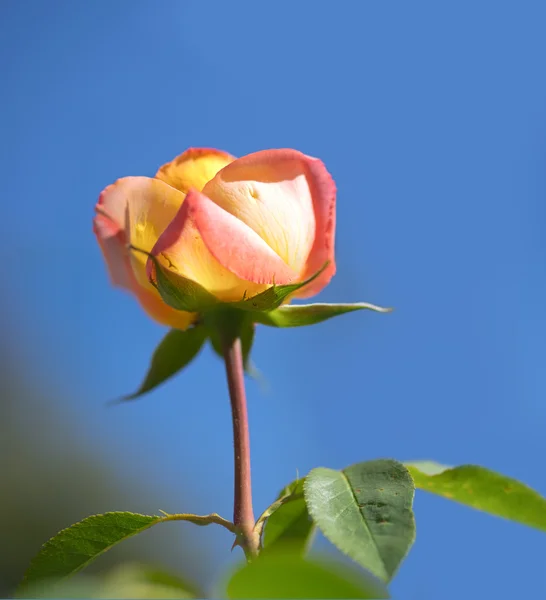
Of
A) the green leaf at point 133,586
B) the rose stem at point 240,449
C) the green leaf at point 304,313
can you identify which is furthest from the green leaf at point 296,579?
the green leaf at point 304,313

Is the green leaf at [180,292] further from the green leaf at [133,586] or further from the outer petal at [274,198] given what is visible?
the green leaf at [133,586]

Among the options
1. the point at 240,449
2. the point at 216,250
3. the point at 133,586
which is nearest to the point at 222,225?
the point at 216,250

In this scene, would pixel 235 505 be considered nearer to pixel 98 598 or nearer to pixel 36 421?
pixel 98 598

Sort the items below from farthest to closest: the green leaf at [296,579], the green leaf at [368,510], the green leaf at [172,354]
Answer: the green leaf at [172,354], the green leaf at [368,510], the green leaf at [296,579]

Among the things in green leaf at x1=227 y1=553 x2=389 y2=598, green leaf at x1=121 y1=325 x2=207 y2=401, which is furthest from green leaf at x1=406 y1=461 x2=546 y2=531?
green leaf at x1=227 y1=553 x2=389 y2=598

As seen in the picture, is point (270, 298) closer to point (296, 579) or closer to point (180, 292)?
point (180, 292)

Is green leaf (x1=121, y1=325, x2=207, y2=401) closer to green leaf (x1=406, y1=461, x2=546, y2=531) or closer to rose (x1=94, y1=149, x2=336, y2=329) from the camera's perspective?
rose (x1=94, y1=149, x2=336, y2=329)

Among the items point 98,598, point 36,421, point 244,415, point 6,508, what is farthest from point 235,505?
point 36,421
